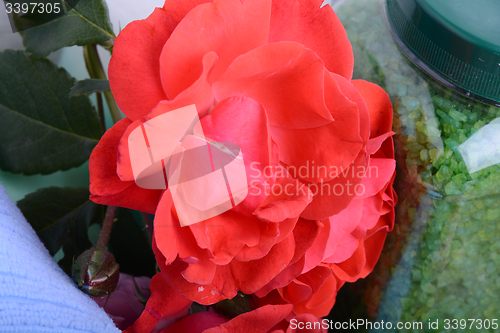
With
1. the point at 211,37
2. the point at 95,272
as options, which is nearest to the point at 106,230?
the point at 95,272

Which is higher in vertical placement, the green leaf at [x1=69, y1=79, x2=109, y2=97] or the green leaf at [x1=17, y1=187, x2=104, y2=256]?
the green leaf at [x1=69, y1=79, x2=109, y2=97]

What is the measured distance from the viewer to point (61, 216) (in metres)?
0.29

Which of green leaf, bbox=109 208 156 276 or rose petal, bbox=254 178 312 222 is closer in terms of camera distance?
rose petal, bbox=254 178 312 222

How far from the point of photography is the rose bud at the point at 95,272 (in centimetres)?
20

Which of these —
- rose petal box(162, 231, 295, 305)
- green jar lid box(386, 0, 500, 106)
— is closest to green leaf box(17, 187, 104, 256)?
rose petal box(162, 231, 295, 305)

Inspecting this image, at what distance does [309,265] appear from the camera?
0.20 meters

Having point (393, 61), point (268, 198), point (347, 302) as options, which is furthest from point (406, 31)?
point (347, 302)

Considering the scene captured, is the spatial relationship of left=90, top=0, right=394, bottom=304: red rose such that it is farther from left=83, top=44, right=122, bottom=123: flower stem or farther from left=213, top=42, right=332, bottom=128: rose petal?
left=83, top=44, right=122, bottom=123: flower stem

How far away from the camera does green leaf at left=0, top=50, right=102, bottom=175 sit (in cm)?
25

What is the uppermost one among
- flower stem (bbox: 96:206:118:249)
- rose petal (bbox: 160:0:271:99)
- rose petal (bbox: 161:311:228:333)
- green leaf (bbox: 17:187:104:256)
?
rose petal (bbox: 160:0:271:99)

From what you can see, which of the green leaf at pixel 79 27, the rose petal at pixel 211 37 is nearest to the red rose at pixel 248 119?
the rose petal at pixel 211 37

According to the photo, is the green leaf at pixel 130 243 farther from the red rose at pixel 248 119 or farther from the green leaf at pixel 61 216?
the red rose at pixel 248 119

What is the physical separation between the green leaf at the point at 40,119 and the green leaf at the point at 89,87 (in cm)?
6

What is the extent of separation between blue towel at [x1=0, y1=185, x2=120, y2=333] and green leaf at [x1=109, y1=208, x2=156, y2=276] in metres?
0.11
